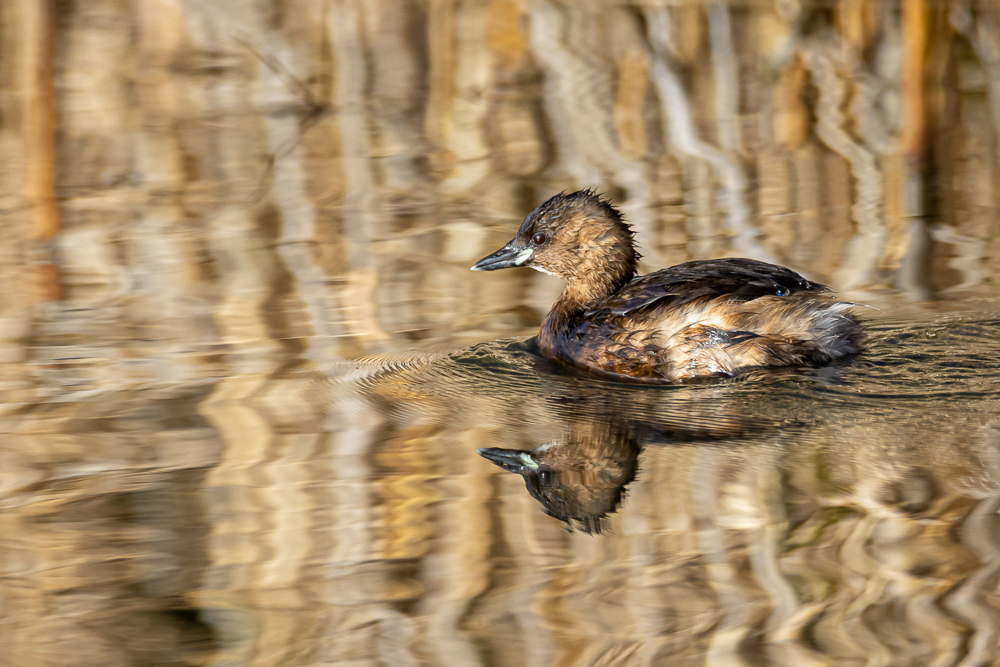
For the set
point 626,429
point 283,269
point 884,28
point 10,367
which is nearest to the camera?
point 626,429

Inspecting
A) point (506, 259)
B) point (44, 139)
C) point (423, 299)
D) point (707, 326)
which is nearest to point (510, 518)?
point (707, 326)

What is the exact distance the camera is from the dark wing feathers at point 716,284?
5.15 metres

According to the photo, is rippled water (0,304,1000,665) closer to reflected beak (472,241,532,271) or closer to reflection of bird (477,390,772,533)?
reflection of bird (477,390,772,533)

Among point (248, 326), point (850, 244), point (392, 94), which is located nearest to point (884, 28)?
point (392, 94)

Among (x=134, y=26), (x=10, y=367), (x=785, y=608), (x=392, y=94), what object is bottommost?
(x=785, y=608)

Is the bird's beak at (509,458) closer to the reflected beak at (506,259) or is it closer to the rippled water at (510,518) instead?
the rippled water at (510,518)

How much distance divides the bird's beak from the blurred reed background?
0.38ft

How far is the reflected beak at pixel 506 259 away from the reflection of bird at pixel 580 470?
5.30 feet

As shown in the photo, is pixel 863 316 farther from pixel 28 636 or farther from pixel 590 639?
pixel 28 636

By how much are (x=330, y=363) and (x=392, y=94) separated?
279 inches

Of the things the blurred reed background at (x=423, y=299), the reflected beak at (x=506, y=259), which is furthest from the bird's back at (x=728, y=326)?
the reflected beak at (x=506, y=259)

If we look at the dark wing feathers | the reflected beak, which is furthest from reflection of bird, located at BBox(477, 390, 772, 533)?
the reflected beak

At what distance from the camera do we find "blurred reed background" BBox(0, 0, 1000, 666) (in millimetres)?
3301

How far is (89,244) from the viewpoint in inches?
295
